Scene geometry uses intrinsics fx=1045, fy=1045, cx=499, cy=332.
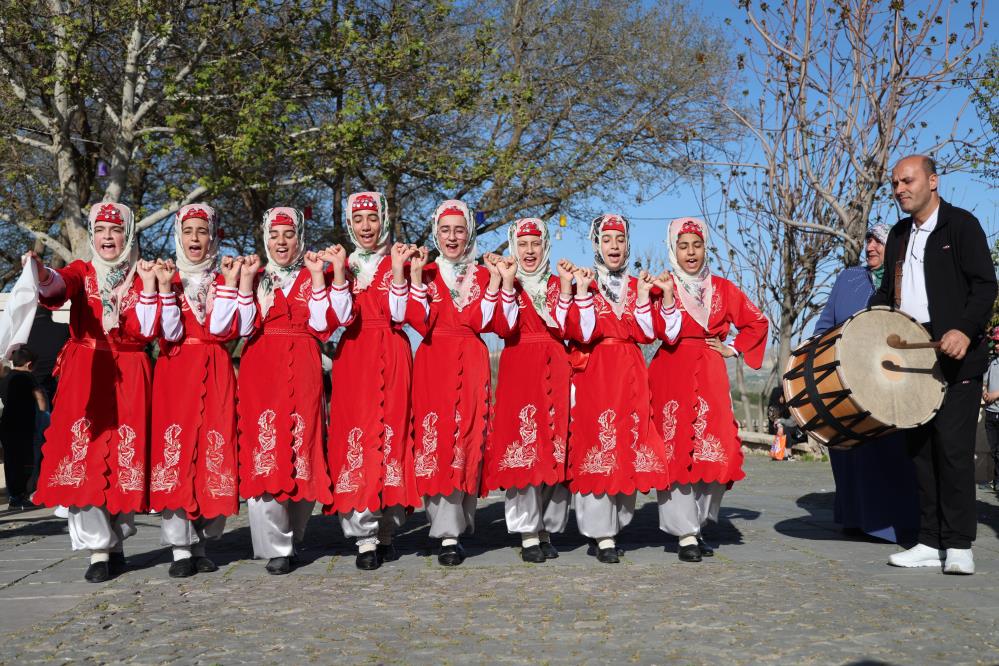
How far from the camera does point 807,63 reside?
13.9 meters

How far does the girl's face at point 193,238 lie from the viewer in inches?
225

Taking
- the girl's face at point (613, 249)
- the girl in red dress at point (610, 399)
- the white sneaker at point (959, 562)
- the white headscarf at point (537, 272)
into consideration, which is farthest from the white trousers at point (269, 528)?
the white sneaker at point (959, 562)

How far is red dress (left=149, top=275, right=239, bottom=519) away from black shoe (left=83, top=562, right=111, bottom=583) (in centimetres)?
39

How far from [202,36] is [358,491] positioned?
9627mm

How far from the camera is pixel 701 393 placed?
19.2ft

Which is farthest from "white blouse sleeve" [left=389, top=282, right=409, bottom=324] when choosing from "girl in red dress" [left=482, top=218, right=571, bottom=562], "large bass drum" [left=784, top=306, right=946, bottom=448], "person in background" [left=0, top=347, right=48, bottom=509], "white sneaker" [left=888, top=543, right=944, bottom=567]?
"person in background" [left=0, top=347, right=48, bottom=509]

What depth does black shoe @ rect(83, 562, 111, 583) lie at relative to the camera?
5379mm

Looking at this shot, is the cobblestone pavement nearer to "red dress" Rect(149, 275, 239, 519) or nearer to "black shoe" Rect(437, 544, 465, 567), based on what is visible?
"black shoe" Rect(437, 544, 465, 567)

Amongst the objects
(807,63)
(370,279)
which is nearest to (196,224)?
(370,279)

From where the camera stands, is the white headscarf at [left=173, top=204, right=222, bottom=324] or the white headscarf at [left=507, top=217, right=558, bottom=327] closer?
the white headscarf at [left=173, top=204, right=222, bottom=324]

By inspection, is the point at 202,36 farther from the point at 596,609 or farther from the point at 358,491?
the point at 596,609

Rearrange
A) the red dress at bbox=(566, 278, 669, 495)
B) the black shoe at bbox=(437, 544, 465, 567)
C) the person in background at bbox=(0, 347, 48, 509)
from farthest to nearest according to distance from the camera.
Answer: the person in background at bbox=(0, 347, 48, 509), the red dress at bbox=(566, 278, 669, 495), the black shoe at bbox=(437, 544, 465, 567)

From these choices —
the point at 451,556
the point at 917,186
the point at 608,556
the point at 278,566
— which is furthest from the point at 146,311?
the point at 917,186

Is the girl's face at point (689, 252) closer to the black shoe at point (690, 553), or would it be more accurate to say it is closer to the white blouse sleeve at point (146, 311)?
the black shoe at point (690, 553)
